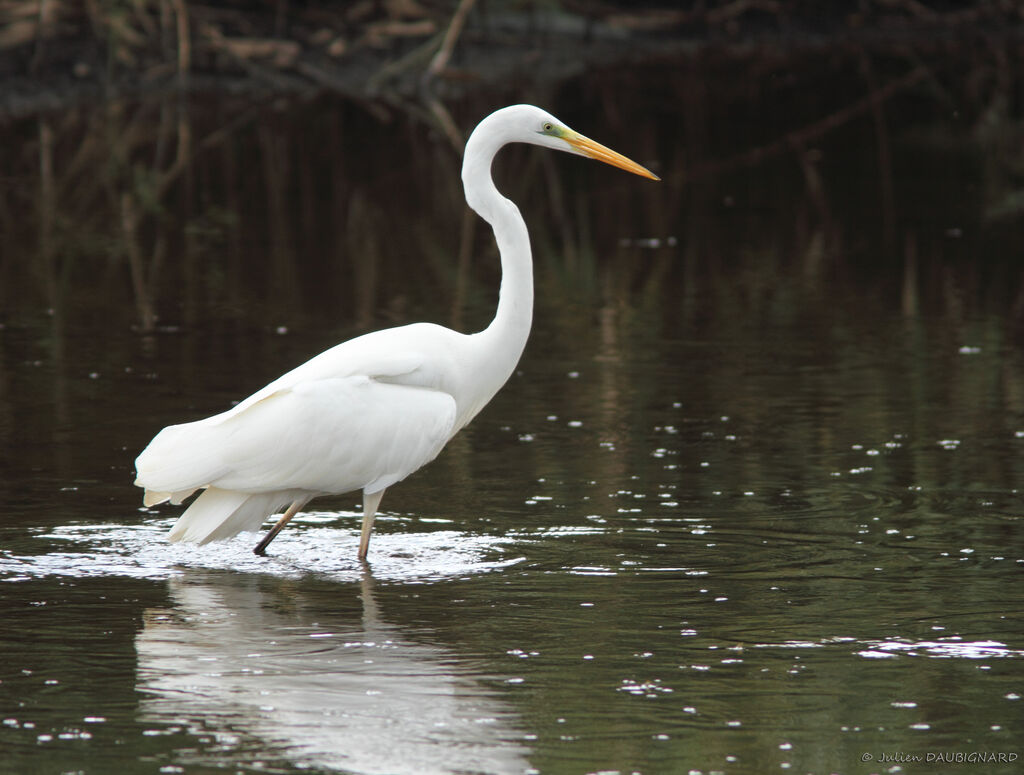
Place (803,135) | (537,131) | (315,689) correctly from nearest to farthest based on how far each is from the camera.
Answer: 1. (315,689)
2. (537,131)
3. (803,135)

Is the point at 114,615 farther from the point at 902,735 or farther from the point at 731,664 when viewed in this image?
the point at 902,735

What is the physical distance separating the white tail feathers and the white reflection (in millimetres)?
351

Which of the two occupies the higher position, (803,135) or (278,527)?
(803,135)

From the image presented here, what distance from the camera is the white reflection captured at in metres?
5.05

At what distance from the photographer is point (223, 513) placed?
6.98 meters

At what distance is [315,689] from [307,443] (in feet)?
5.10

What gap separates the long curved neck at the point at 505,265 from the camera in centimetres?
745

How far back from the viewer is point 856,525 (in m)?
7.41

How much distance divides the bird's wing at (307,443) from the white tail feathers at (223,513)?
0.28 feet

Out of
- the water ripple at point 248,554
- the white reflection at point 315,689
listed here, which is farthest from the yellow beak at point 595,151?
the white reflection at point 315,689

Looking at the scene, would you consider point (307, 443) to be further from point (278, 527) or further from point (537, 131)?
point (537, 131)

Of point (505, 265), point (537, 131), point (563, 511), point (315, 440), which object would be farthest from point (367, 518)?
point (537, 131)

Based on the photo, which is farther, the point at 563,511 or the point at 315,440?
the point at 563,511

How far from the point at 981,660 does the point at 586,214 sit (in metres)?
11.7
